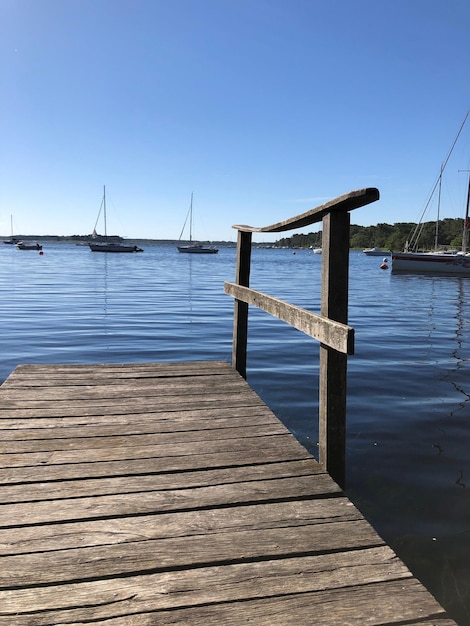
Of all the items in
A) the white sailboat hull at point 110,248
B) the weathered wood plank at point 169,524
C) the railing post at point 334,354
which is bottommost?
the weathered wood plank at point 169,524

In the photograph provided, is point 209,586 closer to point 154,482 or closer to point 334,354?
point 154,482

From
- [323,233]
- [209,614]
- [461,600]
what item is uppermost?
[323,233]

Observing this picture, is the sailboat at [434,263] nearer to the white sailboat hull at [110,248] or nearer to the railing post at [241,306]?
the railing post at [241,306]

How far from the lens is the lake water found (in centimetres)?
357

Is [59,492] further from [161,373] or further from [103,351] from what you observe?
[103,351]

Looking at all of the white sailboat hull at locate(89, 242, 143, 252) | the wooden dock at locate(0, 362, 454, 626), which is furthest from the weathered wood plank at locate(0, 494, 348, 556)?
the white sailboat hull at locate(89, 242, 143, 252)

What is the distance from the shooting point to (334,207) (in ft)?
8.34

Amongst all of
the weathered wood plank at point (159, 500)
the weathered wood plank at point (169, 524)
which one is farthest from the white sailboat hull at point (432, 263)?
the weathered wood plank at point (169, 524)

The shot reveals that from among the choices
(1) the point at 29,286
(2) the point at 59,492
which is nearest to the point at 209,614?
(2) the point at 59,492

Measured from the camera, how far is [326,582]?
184 centimetres

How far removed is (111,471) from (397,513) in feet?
7.02

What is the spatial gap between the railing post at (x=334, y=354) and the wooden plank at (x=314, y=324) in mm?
86

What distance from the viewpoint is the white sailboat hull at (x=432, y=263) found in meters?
37.0

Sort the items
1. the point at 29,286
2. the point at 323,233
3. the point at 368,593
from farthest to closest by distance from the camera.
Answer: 1. the point at 29,286
2. the point at 323,233
3. the point at 368,593
